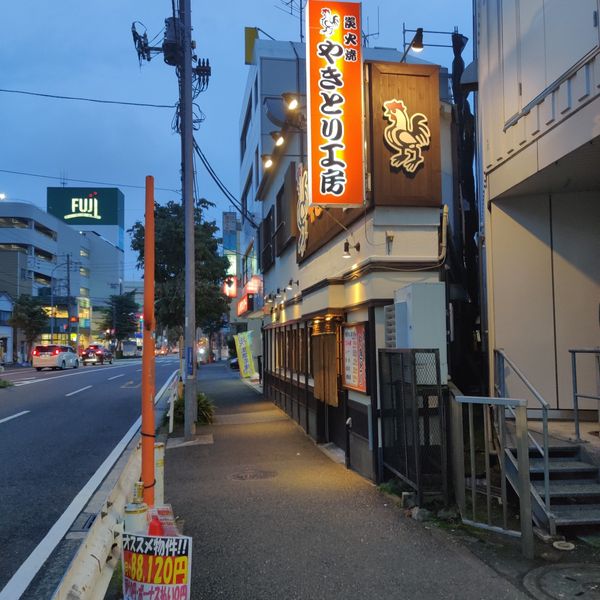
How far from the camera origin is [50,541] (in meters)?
5.66

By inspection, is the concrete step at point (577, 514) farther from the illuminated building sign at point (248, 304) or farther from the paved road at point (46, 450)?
the illuminated building sign at point (248, 304)

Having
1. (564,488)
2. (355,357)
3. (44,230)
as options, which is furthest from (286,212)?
(44,230)

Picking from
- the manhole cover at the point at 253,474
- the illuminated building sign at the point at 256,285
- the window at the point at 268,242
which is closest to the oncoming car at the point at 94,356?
the illuminated building sign at the point at 256,285

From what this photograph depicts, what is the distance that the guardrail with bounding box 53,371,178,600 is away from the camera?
3178 millimetres

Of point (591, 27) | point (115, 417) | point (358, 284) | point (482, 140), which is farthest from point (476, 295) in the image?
point (115, 417)

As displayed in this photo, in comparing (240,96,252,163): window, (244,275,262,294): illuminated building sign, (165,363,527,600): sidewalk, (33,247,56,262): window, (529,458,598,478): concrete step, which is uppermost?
(240,96,252,163): window

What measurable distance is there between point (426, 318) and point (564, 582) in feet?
9.57

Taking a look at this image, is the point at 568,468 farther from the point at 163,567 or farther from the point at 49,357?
the point at 49,357

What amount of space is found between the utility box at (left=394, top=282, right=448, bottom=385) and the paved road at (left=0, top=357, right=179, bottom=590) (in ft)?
14.7

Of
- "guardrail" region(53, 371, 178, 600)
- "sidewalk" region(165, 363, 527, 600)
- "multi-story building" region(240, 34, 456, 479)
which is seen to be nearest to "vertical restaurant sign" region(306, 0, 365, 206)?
"multi-story building" region(240, 34, 456, 479)

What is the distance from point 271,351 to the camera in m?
18.7

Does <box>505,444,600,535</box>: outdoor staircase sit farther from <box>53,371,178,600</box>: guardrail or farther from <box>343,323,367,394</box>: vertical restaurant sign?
<box>53,371,178,600</box>: guardrail

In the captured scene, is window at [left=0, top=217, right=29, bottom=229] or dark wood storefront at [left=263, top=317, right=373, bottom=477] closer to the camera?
dark wood storefront at [left=263, top=317, right=373, bottom=477]

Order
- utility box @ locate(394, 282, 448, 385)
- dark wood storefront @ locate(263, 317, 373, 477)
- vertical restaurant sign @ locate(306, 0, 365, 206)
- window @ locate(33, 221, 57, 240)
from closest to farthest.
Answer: utility box @ locate(394, 282, 448, 385), vertical restaurant sign @ locate(306, 0, 365, 206), dark wood storefront @ locate(263, 317, 373, 477), window @ locate(33, 221, 57, 240)
